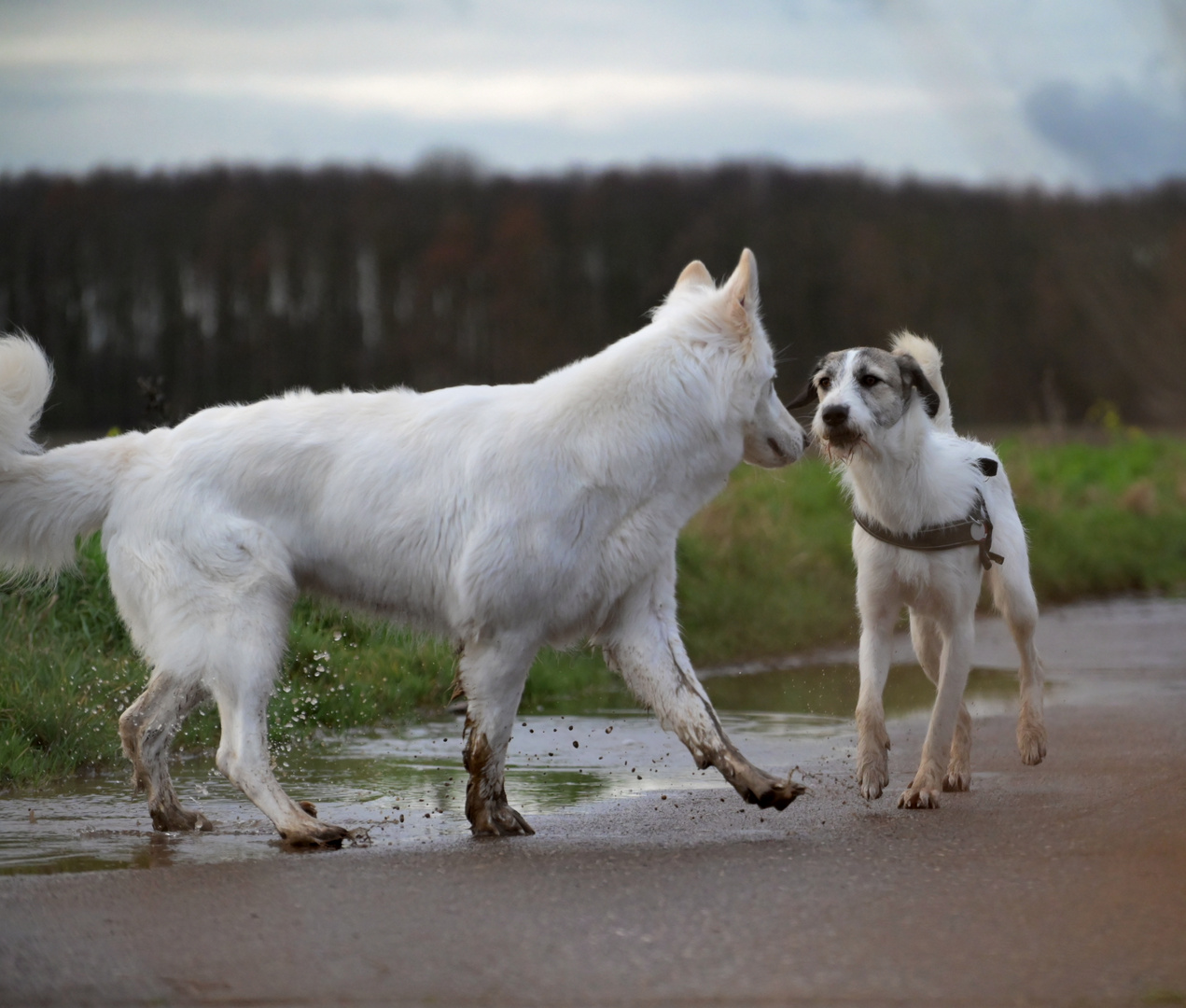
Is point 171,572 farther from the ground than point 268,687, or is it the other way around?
point 171,572

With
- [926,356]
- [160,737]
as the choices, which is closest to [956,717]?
[926,356]

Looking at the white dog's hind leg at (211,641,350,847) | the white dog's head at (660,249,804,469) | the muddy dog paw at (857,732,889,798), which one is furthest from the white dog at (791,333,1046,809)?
the white dog's hind leg at (211,641,350,847)

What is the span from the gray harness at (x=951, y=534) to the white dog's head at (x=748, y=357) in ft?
2.64

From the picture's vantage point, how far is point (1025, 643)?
24.0 feet

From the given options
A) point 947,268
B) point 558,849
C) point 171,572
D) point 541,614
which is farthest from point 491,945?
point 947,268

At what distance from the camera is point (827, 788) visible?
265 inches

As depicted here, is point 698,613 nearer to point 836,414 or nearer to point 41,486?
point 836,414

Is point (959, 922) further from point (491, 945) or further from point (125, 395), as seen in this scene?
point (125, 395)

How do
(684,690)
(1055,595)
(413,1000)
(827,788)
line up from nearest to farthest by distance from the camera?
(413,1000) < (684,690) < (827,788) < (1055,595)

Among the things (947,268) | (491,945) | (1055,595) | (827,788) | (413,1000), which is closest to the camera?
(413,1000)

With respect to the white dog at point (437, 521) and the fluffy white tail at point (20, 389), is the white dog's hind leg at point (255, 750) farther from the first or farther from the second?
the fluffy white tail at point (20, 389)

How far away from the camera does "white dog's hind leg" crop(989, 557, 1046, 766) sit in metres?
7.09

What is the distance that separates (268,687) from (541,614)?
1020mm

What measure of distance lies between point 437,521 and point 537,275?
86.7 ft
